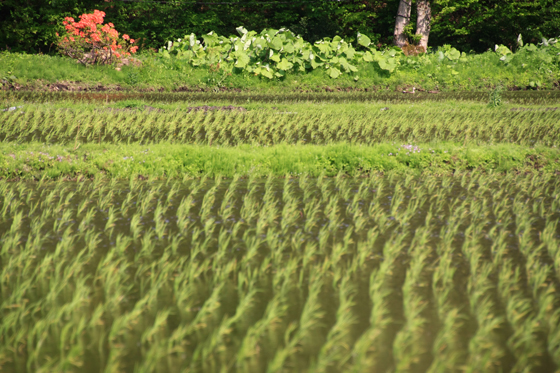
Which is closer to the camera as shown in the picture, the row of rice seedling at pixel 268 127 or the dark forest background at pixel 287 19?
the row of rice seedling at pixel 268 127

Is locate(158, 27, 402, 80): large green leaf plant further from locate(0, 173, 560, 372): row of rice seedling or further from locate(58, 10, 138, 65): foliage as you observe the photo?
locate(0, 173, 560, 372): row of rice seedling

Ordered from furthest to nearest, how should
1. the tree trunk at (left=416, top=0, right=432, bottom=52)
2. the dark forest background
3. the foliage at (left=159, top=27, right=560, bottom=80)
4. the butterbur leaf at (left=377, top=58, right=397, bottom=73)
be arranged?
the dark forest background
the tree trunk at (left=416, top=0, right=432, bottom=52)
the butterbur leaf at (left=377, top=58, right=397, bottom=73)
the foliage at (left=159, top=27, right=560, bottom=80)

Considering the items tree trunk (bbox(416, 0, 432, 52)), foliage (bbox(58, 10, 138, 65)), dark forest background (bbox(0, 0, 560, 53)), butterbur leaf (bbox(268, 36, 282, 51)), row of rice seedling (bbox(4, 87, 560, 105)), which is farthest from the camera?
dark forest background (bbox(0, 0, 560, 53))

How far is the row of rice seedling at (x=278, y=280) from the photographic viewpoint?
3.18 m

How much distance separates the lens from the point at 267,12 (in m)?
28.1

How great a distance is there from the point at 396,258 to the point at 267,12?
81.6 feet

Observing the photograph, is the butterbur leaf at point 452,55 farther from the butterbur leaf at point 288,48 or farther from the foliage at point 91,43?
the foliage at point 91,43

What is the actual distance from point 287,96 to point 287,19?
11.9 m

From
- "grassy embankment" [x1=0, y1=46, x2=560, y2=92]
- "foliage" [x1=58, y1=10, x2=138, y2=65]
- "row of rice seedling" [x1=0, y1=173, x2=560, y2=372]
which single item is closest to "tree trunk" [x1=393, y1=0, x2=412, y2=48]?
"grassy embankment" [x1=0, y1=46, x2=560, y2=92]

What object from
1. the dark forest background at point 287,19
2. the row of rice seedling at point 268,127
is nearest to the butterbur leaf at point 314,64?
the dark forest background at point 287,19

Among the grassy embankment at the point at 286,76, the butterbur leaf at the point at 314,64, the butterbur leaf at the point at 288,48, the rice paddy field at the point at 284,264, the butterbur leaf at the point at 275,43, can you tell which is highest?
the rice paddy field at the point at 284,264

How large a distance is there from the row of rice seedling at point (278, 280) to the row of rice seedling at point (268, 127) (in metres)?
3.16

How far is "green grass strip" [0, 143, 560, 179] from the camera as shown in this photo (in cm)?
751

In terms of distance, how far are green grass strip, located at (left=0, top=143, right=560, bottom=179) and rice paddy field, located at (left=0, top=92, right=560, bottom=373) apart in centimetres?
4
